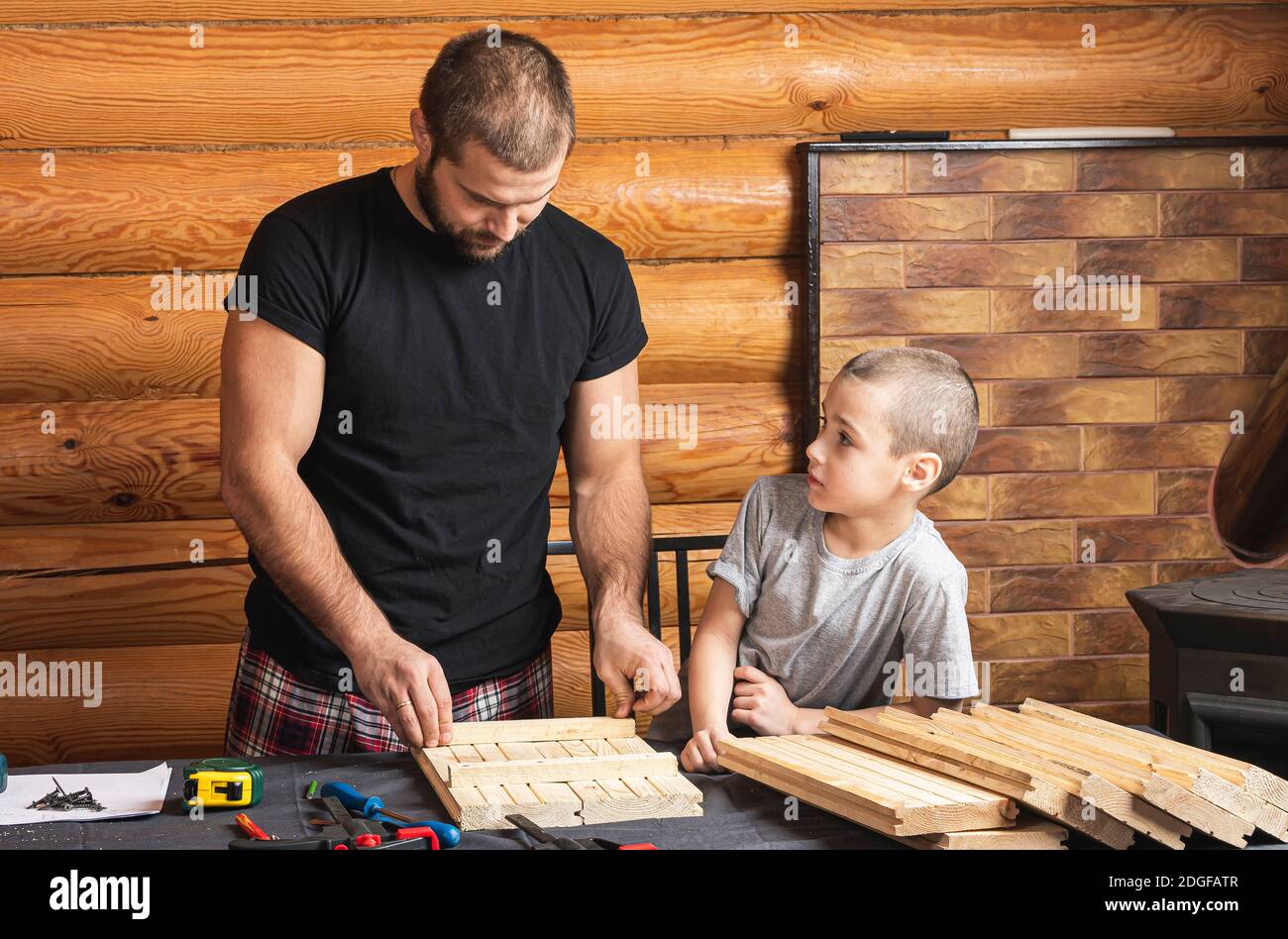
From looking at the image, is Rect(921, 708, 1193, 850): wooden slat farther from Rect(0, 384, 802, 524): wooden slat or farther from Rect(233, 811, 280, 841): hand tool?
Rect(0, 384, 802, 524): wooden slat

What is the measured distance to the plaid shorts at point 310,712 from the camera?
2.19 meters

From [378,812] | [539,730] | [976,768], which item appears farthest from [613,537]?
[976,768]

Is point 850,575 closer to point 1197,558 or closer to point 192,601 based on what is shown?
point 1197,558

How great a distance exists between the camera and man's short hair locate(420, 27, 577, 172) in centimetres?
196

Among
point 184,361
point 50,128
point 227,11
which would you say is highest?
point 227,11

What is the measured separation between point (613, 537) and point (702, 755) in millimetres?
642

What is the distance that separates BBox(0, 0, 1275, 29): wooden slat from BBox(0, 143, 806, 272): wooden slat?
0.22 m

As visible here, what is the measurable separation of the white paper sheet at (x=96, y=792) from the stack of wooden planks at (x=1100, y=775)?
1020 millimetres

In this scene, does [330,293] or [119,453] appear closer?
[330,293]

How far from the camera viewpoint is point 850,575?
2.16 metres

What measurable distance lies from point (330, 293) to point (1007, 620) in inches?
91.6

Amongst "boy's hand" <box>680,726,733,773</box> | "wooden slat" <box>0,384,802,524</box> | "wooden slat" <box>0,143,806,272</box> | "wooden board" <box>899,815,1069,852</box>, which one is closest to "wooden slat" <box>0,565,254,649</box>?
"wooden slat" <box>0,384,802,524</box>

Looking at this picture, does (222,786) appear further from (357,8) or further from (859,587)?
(357,8)

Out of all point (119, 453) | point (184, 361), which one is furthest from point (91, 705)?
point (184, 361)
